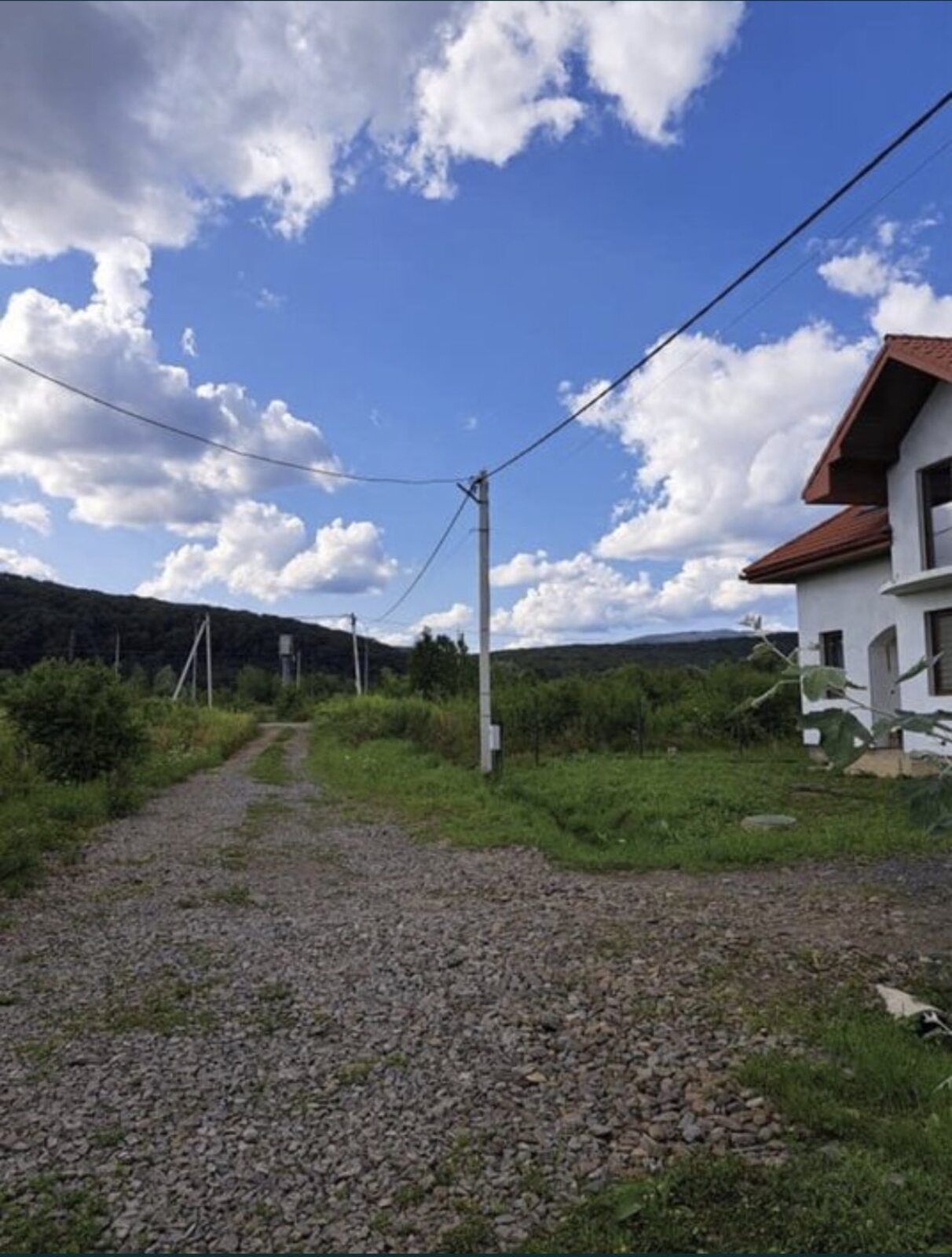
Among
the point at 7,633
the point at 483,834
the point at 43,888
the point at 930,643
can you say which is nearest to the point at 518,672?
the point at 930,643

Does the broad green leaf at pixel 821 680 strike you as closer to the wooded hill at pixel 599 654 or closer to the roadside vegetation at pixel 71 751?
the roadside vegetation at pixel 71 751

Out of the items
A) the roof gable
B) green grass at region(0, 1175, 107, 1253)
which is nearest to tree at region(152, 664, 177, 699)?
the roof gable

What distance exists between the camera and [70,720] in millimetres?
14078

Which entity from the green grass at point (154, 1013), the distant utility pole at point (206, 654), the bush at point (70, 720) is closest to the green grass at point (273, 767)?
the bush at point (70, 720)

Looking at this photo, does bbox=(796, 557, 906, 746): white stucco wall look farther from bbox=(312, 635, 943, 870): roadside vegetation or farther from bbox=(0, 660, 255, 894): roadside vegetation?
bbox=(0, 660, 255, 894): roadside vegetation

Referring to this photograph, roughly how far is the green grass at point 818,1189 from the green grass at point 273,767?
1469 cm

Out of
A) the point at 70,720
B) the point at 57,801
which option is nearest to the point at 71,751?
the point at 70,720

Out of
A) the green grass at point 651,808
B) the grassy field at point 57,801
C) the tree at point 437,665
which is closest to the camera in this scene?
the grassy field at point 57,801

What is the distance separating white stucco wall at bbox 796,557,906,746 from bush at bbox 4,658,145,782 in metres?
11.3

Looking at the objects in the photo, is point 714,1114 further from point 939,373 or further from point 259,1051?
point 939,373

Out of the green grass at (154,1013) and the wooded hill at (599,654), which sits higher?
the wooded hill at (599,654)

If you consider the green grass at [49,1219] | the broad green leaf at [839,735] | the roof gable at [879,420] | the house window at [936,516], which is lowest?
the green grass at [49,1219]

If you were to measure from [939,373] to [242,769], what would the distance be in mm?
16041

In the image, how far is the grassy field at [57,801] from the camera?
8328 mm
